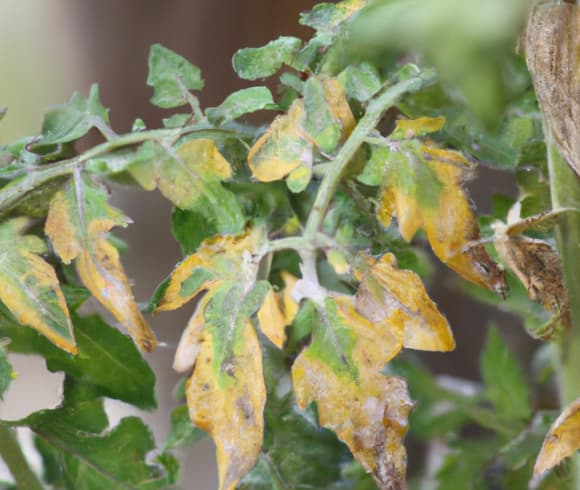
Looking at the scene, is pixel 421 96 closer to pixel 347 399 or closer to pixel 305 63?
pixel 305 63

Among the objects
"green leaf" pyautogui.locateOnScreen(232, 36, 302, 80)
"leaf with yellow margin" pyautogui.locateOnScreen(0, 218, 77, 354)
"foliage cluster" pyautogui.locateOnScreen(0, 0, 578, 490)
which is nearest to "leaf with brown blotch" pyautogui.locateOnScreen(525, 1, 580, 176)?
"foliage cluster" pyautogui.locateOnScreen(0, 0, 578, 490)

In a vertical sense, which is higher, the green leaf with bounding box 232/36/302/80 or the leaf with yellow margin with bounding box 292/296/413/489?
the green leaf with bounding box 232/36/302/80

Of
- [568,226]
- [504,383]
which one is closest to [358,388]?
[568,226]

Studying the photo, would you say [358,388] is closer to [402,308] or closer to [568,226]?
[402,308]

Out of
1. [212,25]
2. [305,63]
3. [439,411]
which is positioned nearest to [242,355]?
[305,63]

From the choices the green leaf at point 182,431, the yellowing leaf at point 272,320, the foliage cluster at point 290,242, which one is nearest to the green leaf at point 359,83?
the foliage cluster at point 290,242

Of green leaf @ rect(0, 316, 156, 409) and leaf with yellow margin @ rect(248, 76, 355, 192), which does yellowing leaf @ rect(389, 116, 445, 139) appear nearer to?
leaf with yellow margin @ rect(248, 76, 355, 192)

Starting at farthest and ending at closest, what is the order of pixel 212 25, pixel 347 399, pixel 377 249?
1. pixel 212 25
2. pixel 377 249
3. pixel 347 399
